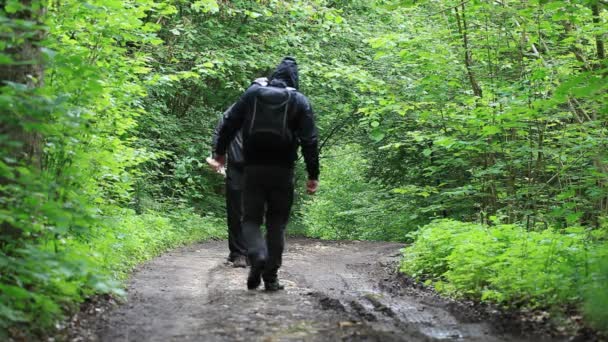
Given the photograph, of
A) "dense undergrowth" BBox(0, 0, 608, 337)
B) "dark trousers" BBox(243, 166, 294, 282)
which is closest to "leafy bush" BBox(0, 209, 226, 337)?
"dense undergrowth" BBox(0, 0, 608, 337)

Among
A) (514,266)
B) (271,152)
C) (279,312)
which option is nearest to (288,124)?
(271,152)

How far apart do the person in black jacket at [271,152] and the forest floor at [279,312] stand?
0.49 meters

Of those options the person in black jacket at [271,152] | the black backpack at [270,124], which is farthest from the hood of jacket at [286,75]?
the black backpack at [270,124]

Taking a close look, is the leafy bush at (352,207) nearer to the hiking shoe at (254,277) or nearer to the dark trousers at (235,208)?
the dark trousers at (235,208)

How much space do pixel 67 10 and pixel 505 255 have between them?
5.22m

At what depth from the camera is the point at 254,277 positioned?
669cm

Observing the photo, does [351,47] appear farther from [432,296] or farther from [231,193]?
[432,296]

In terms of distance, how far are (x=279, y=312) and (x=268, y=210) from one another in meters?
1.50

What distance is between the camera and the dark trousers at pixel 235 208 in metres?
9.16

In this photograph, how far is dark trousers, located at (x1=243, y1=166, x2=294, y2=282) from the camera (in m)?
6.44

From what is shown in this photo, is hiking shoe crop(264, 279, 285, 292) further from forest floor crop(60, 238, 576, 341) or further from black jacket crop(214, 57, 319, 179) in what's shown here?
black jacket crop(214, 57, 319, 179)

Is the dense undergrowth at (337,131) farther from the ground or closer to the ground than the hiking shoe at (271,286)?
farther from the ground

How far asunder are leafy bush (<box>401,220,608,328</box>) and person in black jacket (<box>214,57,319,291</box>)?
1.87 metres

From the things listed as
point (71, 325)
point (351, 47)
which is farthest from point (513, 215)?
point (351, 47)
